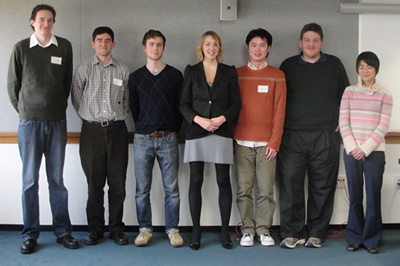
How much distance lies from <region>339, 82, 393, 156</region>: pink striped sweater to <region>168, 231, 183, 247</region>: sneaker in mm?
1532

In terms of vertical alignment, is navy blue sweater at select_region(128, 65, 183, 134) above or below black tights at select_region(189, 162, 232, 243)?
above

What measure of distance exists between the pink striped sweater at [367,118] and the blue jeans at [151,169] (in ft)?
4.64

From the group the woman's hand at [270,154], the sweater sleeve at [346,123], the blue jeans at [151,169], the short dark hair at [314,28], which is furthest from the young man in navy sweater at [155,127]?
the sweater sleeve at [346,123]

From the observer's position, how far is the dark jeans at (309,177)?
10.4 feet

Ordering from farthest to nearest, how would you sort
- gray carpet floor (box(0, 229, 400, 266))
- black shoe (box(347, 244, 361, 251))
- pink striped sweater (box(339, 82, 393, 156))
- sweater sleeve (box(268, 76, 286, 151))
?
sweater sleeve (box(268, 76, 286, 151)), black shoe (box(347, 244, 361, 251)), pink striped sweater (box(339, 82, 393, 156)), gray carpet floor (box(0, 229, 400, 266))

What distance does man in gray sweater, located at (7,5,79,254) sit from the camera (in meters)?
2.90

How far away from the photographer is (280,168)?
3297mm

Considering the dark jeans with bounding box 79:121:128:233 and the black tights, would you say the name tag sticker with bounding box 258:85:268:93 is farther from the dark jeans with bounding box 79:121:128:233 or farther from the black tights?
the dark jeans with bounding box 79:121:128:233

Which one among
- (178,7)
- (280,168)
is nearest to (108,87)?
(178,7)

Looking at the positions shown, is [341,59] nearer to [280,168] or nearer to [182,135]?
[280,168]

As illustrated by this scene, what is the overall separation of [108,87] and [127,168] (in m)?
0.81

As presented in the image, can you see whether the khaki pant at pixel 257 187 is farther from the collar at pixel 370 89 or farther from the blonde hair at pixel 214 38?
the collar at pixel 370 89

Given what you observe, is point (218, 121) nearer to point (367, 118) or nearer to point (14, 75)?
point (367, 118)

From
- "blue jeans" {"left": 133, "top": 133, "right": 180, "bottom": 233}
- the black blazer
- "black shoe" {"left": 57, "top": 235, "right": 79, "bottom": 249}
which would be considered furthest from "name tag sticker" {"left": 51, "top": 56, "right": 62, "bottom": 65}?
"black shoe" {"left": 57, "top": 235, "right": 79, "bottom": 249}
